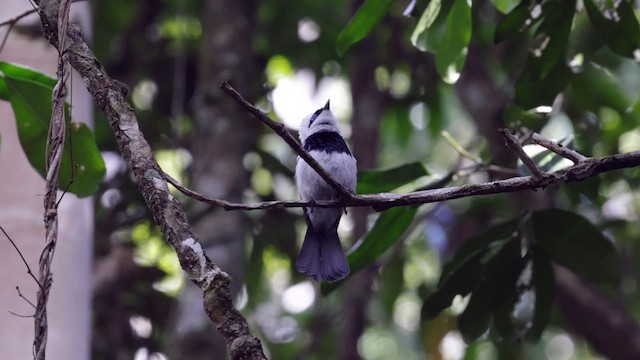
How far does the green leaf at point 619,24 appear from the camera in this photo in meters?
3.81

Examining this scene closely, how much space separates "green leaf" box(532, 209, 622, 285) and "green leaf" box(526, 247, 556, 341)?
4 centimetres

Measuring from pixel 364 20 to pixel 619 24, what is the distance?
108cm

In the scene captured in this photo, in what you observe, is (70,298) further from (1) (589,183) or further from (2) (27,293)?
(1) (589,183)

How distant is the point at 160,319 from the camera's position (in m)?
6.34

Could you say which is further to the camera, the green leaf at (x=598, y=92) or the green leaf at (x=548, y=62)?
the green leaf at (x=598, y=92)

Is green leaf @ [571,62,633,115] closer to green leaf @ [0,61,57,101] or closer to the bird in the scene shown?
the bird

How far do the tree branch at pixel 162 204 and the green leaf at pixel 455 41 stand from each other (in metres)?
1.69

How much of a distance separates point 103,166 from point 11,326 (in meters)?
0.82

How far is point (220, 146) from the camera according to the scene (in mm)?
5203

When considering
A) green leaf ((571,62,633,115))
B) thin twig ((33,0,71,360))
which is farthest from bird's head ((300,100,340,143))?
green leaf ((571,62,633,115))

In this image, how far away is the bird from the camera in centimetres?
351

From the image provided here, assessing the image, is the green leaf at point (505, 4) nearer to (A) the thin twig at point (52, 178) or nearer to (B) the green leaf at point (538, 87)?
(B) the green leaf at point (538, 87)

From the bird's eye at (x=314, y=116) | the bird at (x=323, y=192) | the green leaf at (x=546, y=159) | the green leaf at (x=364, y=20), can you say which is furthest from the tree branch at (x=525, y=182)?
the bird's eye at (x=314, y=116)

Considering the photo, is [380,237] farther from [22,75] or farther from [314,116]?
[22,75]
